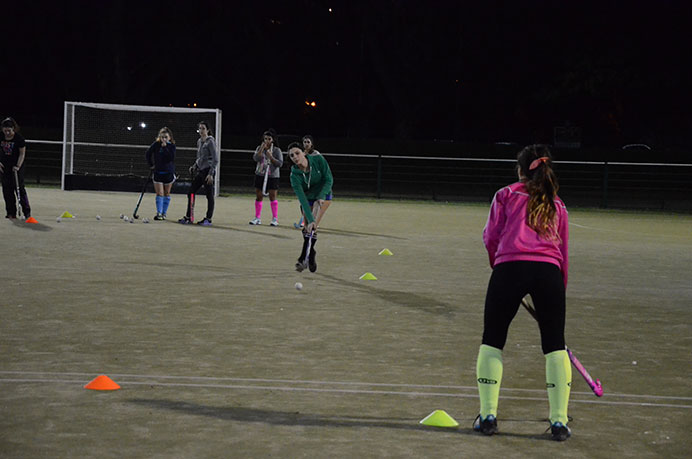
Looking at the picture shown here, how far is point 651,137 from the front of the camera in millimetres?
60062

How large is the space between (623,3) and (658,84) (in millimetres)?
4365

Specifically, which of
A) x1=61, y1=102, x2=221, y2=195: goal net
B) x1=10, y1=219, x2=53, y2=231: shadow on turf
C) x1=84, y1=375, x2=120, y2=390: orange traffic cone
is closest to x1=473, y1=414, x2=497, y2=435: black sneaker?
x1=84, y1=375, x2=120, y2=390: orange traffic cone

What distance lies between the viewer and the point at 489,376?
19.7 feet

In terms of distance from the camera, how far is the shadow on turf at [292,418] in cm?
620

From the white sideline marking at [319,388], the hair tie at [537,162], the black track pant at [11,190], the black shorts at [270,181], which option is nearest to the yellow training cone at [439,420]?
the white sideline marking at [319,388]

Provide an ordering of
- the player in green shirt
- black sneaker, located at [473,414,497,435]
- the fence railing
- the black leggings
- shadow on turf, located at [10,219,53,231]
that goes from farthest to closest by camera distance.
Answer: the fence railing, shadow on turf, located at [10,219,53,231], the player in green shirt, black sneaker, located at [473,414,497,435], the black leggings

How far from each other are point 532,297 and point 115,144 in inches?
1156

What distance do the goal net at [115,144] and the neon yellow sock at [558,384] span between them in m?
25.5

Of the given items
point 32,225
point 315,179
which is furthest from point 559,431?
point 32,225

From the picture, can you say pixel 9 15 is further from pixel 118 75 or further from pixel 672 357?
pixel 672 357

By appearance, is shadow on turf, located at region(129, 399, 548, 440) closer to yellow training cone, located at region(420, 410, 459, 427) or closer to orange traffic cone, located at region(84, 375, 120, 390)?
yellow training cone, located at region(420, 410, 459, 427)

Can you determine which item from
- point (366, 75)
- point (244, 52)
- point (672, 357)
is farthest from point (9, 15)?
point (672, 357)

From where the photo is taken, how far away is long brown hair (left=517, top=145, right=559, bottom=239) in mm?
5930

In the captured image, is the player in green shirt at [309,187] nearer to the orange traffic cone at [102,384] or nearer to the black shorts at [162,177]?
the orange traffic cone at [102,384]
